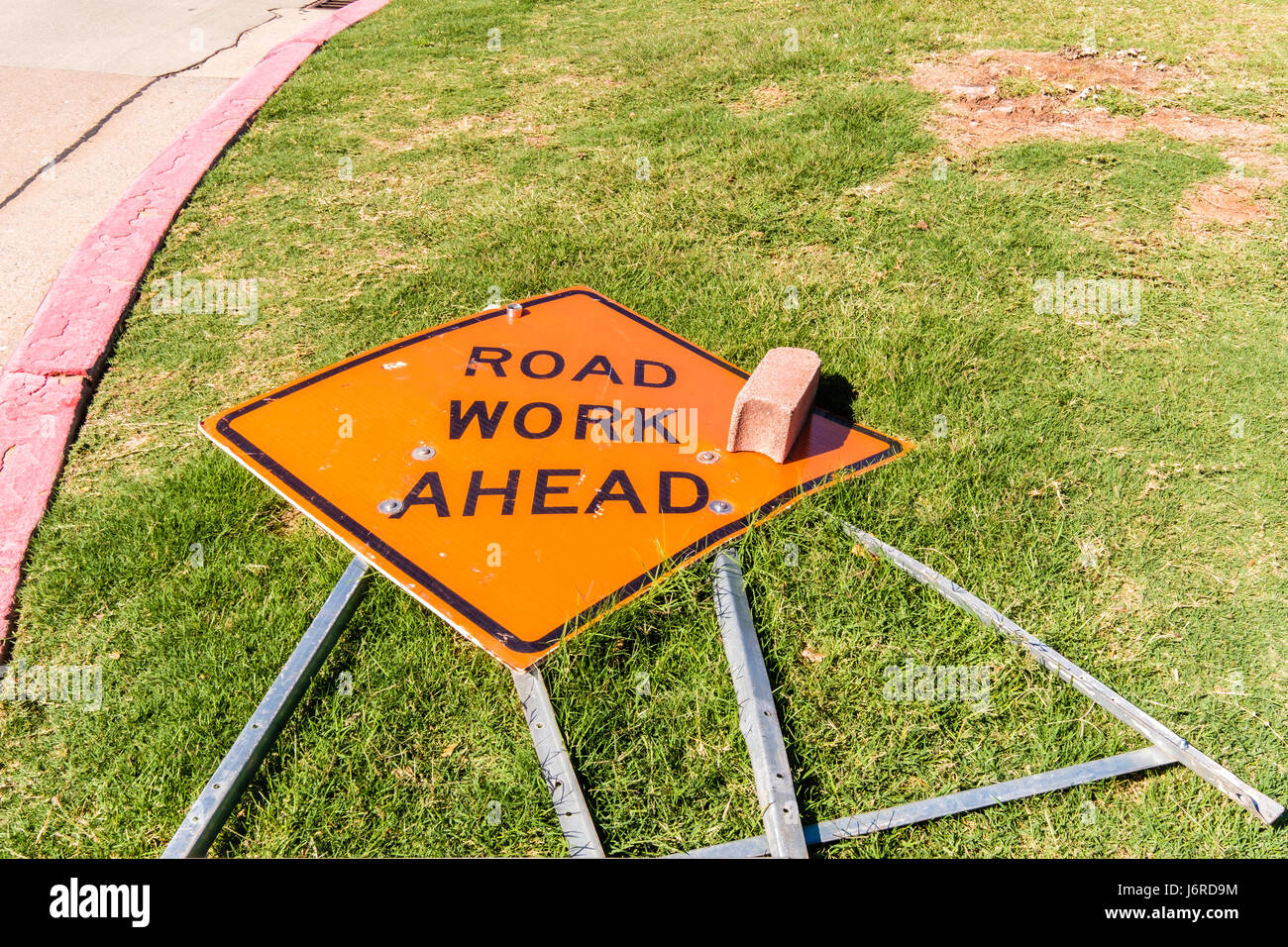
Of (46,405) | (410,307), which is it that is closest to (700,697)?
(410,307)

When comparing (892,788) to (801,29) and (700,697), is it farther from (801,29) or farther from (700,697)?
(801,29)

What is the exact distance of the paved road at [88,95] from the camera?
4.36 metres

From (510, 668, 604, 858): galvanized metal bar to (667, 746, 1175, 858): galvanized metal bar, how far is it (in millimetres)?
215

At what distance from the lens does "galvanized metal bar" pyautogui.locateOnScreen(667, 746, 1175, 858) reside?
194 cm

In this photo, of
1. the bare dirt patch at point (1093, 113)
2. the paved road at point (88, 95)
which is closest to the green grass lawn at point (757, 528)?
the bare dirt patch at point (1093, 113)

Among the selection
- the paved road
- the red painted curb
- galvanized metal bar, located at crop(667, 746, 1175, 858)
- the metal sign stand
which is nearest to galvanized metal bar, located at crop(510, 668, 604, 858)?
the metal sign stand

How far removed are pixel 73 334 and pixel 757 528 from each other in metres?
2.87

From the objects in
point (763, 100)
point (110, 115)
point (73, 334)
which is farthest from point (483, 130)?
point (73, 334)

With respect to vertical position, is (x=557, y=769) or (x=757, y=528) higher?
(x=757, y=528)

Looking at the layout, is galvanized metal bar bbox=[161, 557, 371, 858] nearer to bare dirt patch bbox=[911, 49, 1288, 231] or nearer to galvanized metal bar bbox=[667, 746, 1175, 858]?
galvanized metal bar bbox=[667, 746, 1175, 858]

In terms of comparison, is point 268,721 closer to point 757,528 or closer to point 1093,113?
point 757,528

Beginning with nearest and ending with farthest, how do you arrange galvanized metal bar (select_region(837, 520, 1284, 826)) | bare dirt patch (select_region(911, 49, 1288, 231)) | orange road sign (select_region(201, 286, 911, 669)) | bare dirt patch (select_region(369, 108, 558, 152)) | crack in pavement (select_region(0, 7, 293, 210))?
galvanized metal bar (select_region(837, 520, 1284, 826)), orange road sign (select_region(201, 286, 911, 669)), bare dirt patch (select_region(911, 49, 1288, 231)), crack in pavement (select_region(0, 7, 293, 210)), bare dirt patch (select_region(369, 108, 558, 152))

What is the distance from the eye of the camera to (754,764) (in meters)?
2.09

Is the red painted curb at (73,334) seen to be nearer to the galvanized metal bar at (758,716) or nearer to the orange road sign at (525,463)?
the orange road sign at (525,463)
